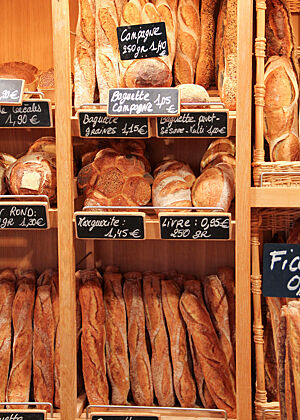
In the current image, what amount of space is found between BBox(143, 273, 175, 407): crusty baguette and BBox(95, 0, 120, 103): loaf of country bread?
0.74 metres

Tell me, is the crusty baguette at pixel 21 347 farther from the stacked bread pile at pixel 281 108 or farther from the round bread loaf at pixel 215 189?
the stacked bread pile at pixel 281 108

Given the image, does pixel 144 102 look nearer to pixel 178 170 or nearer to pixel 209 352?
pixel 178 170

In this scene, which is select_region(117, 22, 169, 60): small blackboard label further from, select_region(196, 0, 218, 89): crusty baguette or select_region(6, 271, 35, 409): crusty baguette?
select_region(6, 271, 35, 409): crusty baguette

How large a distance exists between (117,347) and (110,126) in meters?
0.78

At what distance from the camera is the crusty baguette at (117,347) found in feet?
5.57

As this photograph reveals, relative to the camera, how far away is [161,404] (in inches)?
67.4

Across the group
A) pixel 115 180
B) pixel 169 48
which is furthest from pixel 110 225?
pixel 169 48

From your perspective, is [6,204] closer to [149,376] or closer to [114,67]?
[114,67]

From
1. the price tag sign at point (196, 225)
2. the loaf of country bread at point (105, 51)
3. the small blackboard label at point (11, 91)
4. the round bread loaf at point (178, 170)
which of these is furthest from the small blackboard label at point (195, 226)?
the small blackboard label at point (11, 91)

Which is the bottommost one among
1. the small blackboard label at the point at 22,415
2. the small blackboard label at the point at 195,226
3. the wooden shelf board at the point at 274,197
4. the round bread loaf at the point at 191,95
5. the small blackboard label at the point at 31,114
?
the small blackboard label at the point at 22,415

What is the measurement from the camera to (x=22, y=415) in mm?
1571

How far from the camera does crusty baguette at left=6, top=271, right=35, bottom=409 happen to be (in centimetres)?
170

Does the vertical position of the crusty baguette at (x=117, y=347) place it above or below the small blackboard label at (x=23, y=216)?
below

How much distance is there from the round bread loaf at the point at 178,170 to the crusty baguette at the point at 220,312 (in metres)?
0.39
